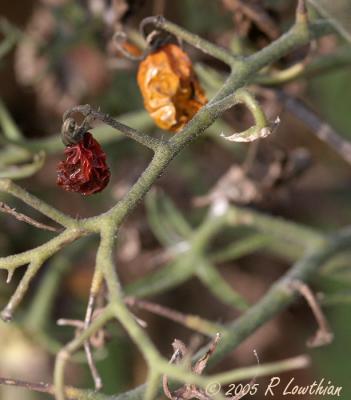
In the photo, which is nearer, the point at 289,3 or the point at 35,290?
the point at 289,3

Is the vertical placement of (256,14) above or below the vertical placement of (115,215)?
above

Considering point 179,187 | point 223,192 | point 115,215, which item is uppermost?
point 179,187

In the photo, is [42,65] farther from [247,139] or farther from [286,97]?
[247,139]

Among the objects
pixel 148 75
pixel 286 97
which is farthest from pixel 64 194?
pixel 148 75

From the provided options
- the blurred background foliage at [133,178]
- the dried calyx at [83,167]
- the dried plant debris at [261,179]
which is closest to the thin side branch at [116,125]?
the dried calyx at [83,167]

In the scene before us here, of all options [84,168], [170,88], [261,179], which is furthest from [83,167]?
[261,179]

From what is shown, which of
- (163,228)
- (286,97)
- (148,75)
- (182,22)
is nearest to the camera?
(148,75)
